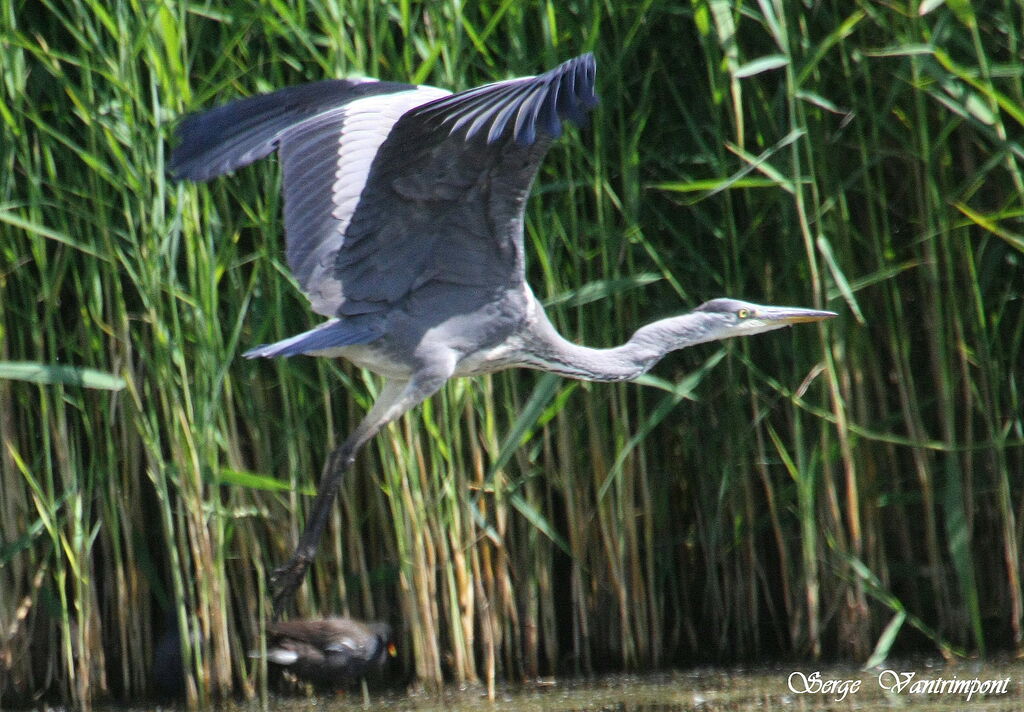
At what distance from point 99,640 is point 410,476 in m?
1.14

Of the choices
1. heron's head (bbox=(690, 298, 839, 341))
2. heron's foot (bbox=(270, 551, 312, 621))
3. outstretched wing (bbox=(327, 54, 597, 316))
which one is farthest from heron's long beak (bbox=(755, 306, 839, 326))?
heron's foot (bbox=(270, 551, 312, 621))

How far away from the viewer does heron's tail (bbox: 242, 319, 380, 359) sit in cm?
358

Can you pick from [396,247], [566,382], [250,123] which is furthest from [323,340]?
[566,382]

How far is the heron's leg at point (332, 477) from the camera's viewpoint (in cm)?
387

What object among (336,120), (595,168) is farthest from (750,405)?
(336,120)

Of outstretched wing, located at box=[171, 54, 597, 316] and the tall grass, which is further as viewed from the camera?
the tall grass

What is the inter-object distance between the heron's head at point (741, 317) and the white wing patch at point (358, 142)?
1.01 meters

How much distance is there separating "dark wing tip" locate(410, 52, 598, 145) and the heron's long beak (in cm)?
115

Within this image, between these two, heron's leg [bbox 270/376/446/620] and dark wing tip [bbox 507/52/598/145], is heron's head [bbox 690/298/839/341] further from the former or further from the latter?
dark wing tip [bbox 507/52/598/145]

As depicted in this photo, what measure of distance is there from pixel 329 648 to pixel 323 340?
1.18m

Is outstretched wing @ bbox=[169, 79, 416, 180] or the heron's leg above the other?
outstretched wing @ bbox=[169, 79, 416, 180]

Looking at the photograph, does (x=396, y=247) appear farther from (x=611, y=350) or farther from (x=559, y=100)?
(x=559, y=100)

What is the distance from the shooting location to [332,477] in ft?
13.0

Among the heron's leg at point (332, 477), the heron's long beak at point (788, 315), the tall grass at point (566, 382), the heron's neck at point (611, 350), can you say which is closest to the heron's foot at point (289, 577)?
the heron's leg at point (332, 477)
